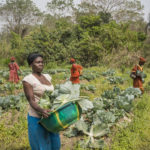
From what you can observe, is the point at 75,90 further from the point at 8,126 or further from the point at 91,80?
the point at 91,80

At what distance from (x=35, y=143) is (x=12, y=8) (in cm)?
3060

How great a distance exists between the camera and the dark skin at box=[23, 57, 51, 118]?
1.77 metres

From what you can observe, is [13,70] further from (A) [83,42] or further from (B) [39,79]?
(A) [83,42]

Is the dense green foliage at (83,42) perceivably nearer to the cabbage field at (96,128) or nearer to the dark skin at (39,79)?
the cabbage field at (96,128)

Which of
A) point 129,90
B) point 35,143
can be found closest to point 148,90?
point 129,90

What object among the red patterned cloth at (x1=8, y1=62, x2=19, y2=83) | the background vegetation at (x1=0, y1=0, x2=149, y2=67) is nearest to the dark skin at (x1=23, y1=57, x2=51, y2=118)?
the red patterned cloth at (x1=8, y1=62, x2=19, y2=83)

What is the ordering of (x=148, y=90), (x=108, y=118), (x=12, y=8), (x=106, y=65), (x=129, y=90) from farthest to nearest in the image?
(x=12, y=8)
(x=106, y=65)
(x=148, y=90)
(x=129, y=90)
(x=108, y=118)

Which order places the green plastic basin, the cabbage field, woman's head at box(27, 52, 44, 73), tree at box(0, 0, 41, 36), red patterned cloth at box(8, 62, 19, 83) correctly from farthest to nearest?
tree at box(0, 0, 41, 36), red patterned cloth at box(8, 62, 19, 83), the cabbage field, woman's head at box(27, 52, 44, 73), the green plastic basin

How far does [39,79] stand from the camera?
1.99m

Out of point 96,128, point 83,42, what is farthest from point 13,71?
point 83,42

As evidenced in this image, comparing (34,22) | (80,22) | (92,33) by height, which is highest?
(34,22)

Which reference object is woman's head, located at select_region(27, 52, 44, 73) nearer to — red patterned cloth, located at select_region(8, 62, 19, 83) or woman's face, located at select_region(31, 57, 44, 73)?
woman's face, located at select_region(31, 57, 44, 73)

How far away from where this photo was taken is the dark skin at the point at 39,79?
1.77 metres

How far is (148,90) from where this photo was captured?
6625 mm
